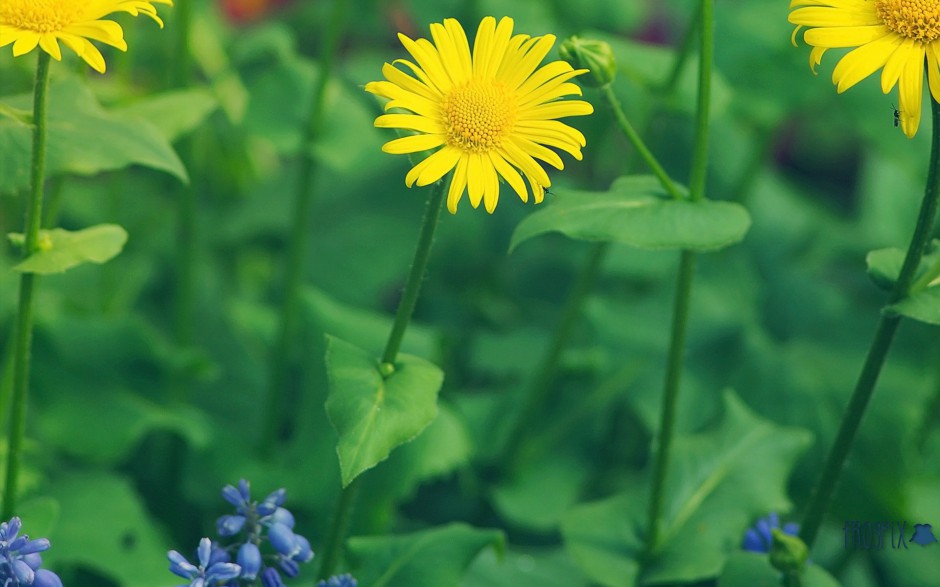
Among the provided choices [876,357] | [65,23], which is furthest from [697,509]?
[65,23]

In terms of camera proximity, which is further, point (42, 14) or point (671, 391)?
point (671, 391)

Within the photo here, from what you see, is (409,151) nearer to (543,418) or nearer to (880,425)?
(543,418)

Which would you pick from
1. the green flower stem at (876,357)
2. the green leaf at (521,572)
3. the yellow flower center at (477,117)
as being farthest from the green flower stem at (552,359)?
the yellow flower center at (477,117)

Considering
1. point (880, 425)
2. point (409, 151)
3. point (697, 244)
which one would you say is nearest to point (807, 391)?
point (880, 425)

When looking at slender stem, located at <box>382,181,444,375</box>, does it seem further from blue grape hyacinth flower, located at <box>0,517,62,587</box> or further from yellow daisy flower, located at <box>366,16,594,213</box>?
blue grape hyacinth flower, located at <box>0,517,62,587</box>

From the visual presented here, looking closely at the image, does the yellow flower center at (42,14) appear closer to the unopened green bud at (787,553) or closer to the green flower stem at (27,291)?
the green flower stem at (27,291)

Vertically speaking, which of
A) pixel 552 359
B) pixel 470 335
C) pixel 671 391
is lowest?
pixel 470 335

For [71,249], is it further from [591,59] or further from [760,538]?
[760,538]

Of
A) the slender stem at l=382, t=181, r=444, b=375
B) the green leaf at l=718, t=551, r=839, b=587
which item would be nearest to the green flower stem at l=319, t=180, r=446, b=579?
the slender stem at l=382, t=181, r=444, b=375
